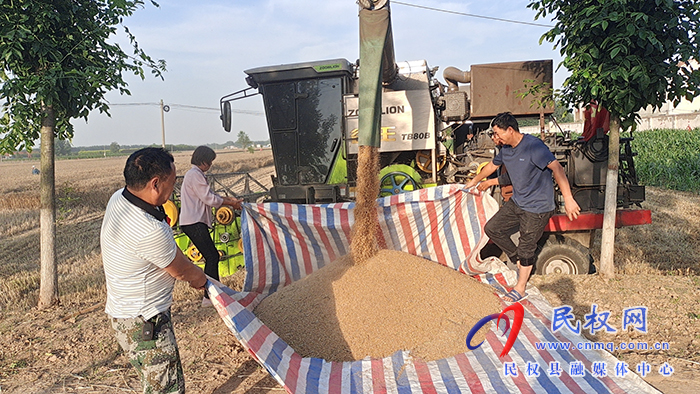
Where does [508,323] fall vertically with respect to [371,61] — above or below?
below

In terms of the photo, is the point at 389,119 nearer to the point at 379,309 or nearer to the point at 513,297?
the point at 513,297

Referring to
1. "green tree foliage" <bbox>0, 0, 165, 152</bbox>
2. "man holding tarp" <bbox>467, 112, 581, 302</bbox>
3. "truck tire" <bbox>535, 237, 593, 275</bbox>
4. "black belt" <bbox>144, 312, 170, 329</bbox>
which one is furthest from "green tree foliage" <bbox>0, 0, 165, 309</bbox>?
"truck tire" <bbox>535, 237, 593, 275</bbox>

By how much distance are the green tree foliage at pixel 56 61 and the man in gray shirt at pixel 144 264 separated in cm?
253

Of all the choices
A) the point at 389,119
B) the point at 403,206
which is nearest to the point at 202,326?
the point at 403,206

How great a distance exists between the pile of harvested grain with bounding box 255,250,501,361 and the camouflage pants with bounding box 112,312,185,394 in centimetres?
127

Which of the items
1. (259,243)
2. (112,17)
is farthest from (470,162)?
(112,17)

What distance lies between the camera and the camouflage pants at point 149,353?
2.23m

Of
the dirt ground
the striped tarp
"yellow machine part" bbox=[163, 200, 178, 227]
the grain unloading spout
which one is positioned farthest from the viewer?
"yellow machine part" bbox=[163, 200, 178, 227]

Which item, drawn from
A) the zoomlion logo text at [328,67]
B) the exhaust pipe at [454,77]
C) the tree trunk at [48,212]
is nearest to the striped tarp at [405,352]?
the tree trunk at [48,212]

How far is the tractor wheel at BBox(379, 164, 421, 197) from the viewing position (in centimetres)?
574

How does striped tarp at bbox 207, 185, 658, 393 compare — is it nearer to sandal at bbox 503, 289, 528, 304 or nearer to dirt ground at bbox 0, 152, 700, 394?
sandal at bbox 503, 289, 528, 304

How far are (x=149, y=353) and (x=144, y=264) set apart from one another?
43cm

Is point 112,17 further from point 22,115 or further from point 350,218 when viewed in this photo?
point 350,218

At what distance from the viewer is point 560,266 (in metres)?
5.11
